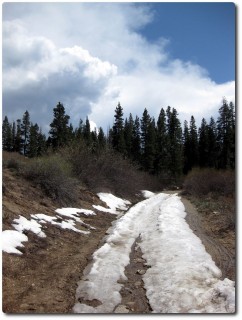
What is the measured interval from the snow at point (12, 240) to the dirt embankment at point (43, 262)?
0.18 m

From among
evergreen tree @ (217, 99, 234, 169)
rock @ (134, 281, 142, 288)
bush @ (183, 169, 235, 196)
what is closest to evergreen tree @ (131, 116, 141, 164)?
bush @ (183, 169, 235, 196)

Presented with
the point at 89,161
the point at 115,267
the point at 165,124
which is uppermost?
the point at 165,124

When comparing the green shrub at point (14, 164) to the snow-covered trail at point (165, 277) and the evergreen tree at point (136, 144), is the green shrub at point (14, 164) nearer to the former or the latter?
the snow-covered trail at point (165, 277)

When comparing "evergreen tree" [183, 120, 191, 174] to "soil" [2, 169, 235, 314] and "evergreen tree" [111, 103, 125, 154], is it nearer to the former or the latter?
"evergreen tree" [111, 103, 125, 154]

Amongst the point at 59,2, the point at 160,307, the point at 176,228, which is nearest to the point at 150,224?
the point at 176,228

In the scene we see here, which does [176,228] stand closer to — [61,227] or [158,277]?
[61,227]

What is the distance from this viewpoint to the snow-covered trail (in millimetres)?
5543

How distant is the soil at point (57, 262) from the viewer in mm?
5988

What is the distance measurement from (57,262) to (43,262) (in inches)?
13.5

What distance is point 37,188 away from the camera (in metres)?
16.9

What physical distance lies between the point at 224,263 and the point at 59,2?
6304mm

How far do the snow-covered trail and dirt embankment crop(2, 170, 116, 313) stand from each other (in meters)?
0.38

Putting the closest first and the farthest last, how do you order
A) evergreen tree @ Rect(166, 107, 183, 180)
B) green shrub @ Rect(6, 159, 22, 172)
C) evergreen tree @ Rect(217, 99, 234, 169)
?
evergreen tree @ Rect(217, 99, 234, 169) < green shrub @ Rect(6, 159, 22, 172) < evergreen tree @ Rect(166, 107, 183, 180)

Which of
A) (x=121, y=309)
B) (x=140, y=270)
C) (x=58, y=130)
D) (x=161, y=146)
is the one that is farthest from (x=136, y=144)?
(x=121, y=309)
